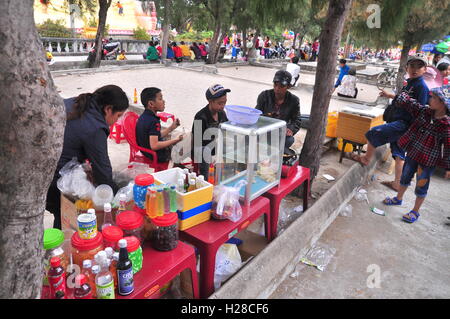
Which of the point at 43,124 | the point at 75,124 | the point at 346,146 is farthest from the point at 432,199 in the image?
the point at 43,124

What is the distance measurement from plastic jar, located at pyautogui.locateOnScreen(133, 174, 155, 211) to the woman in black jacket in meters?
0.39

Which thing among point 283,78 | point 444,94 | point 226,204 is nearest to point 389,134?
point 444,94

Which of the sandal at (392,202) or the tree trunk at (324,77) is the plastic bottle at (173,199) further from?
the sandal at (392,202)

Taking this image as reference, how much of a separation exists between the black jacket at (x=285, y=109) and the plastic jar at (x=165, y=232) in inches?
96.9

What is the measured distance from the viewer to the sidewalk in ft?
9.63

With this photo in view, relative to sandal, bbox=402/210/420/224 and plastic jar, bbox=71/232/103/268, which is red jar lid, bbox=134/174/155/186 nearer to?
plastic jar, bbox=71/232/103/268

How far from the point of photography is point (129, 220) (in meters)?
1.99

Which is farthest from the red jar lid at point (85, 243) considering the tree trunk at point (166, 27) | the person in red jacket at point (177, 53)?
the person in red jacket at point (177, 53)

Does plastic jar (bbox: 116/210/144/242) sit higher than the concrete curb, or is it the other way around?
plastic jar (bbox: 116/210/144/242)

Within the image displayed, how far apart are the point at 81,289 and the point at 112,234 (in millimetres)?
340

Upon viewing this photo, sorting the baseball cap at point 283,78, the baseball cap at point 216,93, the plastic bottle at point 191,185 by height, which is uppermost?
the baseball cap at point 283,78

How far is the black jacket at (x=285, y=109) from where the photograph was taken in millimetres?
4145

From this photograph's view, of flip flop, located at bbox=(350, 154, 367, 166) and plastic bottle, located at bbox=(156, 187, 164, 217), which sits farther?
flip flop, located at bbox=(350, 154, 367, 166)

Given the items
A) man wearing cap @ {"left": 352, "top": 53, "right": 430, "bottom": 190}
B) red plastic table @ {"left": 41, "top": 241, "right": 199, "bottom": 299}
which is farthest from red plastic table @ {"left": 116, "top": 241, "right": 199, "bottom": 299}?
man wearing cap @ {"left": 352, "top": 53, "right": 430, "bottom": 190}
